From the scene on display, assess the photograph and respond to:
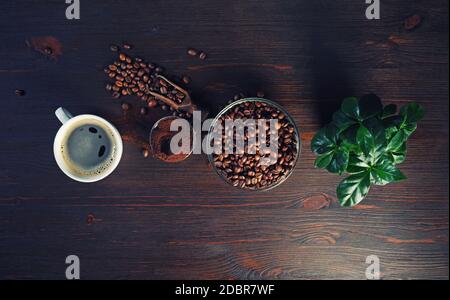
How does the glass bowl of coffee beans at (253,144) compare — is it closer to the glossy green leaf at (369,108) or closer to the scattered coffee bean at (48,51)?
the glossy green leaf at (369,108)

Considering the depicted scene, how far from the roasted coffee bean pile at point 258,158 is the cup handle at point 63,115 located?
40 cm

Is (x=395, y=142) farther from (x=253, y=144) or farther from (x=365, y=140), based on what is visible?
(x=253, y=144)

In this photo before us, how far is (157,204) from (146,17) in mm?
539

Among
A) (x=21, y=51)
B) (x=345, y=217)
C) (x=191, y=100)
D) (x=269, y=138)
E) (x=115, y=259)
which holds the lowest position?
(x=115, y=259)

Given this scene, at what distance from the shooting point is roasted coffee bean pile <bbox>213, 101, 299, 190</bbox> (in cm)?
112

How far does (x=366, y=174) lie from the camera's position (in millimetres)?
998

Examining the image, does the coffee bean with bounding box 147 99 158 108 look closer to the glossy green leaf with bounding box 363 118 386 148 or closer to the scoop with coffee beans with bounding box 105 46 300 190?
the scoop with coffee beans with bounding box 105 46 300 190

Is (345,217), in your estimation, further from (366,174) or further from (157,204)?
(157,204)


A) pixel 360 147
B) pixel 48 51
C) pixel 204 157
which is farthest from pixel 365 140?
Result: pixel 48 51

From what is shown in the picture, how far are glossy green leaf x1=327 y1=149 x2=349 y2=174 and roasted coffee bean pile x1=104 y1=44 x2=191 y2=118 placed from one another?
0.42 meters

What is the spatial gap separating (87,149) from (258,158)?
1.53ft

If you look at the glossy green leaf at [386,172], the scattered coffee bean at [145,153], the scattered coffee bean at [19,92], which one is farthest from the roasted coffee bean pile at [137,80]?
the glossy green leaf at [386,172]

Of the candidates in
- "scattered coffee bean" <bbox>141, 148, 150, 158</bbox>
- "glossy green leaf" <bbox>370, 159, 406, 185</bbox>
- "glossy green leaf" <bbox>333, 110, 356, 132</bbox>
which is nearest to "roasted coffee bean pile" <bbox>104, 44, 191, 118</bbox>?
"scattered coffee bean" <bbox>141, 148, 150, 158</bbox>
